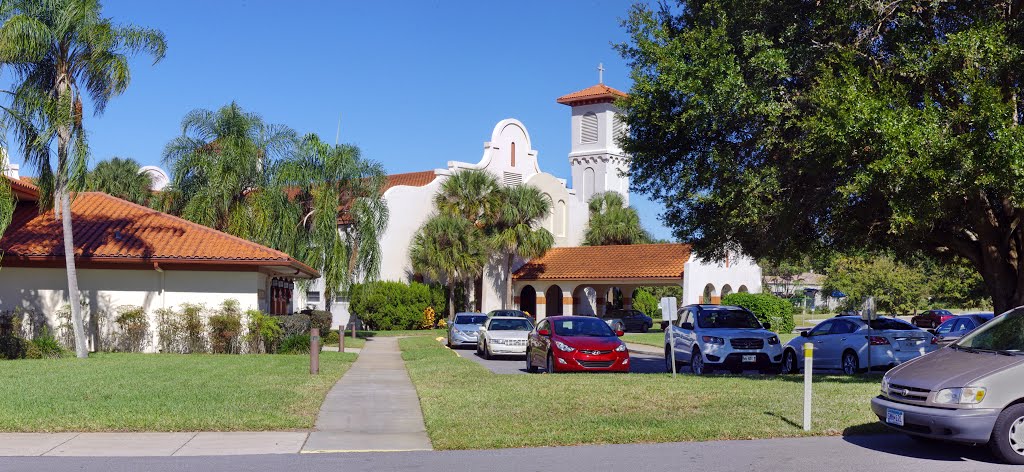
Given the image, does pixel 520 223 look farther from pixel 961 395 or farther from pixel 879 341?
pixel 961 395

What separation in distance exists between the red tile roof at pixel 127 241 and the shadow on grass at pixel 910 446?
18.4 m

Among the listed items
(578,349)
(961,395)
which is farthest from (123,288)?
(961,395)

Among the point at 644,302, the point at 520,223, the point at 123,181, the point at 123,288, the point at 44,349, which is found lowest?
the point at 44,349

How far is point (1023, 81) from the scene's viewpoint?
15.9 meters

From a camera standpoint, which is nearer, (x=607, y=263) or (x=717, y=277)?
(x=717, y=277)

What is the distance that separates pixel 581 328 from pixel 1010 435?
1377cm

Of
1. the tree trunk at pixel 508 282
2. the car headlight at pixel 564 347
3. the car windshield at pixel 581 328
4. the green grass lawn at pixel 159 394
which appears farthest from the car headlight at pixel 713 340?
the tree trunk at pixel 508 282

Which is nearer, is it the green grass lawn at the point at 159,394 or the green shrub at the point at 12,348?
the green grass lawn at the point at 159,394

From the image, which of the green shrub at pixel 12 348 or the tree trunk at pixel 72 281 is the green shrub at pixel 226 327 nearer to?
the tree trunk at pixel 72 281

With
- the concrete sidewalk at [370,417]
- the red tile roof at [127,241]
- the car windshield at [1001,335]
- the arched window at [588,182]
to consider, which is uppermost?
the arched window at [588,182]

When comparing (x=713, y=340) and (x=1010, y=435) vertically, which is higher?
(x=713, y=340)

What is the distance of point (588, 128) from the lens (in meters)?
69.8

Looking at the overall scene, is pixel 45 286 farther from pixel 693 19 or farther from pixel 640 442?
pixel 640 442

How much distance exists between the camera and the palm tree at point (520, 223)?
51938mm
